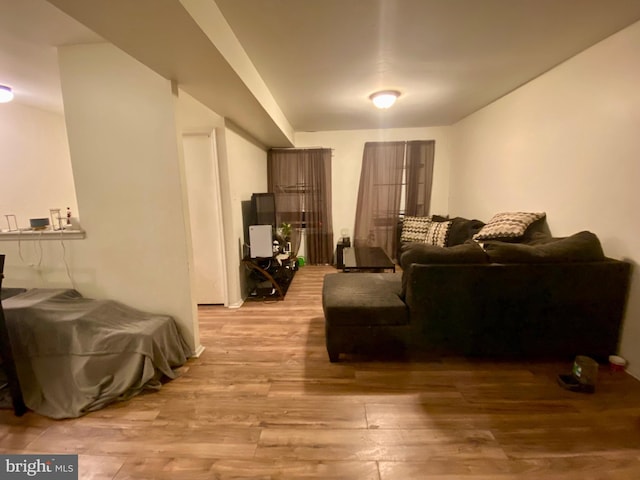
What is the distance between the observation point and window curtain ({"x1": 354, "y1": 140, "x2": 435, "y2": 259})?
464 centimetres

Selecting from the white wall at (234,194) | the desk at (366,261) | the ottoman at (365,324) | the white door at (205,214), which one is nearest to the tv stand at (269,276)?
the white wall at (234,194)

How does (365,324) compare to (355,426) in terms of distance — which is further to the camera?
(365,324)

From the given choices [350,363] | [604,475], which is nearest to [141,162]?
[350,363]

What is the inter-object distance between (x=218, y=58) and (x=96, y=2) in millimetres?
575

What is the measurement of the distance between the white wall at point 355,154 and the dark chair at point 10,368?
407 cm

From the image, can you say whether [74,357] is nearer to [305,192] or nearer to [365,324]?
[365,324]

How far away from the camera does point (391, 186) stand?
186 inches

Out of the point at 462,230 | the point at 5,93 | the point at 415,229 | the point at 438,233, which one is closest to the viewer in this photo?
the point at 5,93

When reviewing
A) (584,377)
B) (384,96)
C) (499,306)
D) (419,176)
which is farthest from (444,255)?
(419,176)

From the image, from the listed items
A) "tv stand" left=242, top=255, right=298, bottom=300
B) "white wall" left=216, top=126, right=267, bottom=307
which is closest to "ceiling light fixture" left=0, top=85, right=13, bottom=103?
"white wall" left=216, top=126, right=267, bottom=307

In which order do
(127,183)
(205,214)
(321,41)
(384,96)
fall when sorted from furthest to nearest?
1. (205,214)
2. (384,96)
3. (127,183)
4. (321,41)

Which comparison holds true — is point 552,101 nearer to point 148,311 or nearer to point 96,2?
point 96,2

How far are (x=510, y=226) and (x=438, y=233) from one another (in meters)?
1.30

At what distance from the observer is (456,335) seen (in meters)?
2.01
